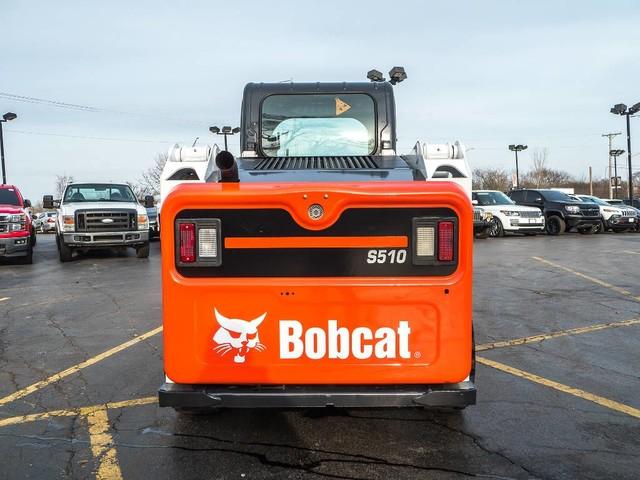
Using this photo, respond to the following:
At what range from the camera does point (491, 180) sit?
82938mm

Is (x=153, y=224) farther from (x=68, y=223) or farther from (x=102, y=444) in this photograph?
(x=102, y=444)

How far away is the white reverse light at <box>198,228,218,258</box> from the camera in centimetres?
313

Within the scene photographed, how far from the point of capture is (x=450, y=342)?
3.19 m

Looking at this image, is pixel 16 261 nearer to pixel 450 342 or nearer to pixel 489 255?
pixel 489 255

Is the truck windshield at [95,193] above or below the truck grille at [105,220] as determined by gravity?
above

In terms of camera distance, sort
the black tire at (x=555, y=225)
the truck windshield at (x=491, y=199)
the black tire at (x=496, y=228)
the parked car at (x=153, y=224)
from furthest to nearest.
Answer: the black tire at (x=555, y=225)
the truck windshield at (x=491, y=199)
the black tire at (x=496, y=228)
the parked car at (x=153, y=224)

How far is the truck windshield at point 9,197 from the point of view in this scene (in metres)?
14.8

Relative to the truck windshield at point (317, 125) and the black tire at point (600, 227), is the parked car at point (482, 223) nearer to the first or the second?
the black tire at point (600, 227)

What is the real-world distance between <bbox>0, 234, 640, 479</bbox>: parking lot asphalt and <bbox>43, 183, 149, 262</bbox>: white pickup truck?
276 inches

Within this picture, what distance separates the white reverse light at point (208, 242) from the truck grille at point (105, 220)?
1212 cm

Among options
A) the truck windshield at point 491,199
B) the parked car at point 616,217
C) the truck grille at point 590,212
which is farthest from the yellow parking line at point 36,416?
the parked car at point 616,217

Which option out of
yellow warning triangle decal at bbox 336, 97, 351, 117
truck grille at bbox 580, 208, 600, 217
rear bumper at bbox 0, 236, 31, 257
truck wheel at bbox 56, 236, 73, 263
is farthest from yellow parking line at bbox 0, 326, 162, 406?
truck grille at bbox 580, 208, 600, 217

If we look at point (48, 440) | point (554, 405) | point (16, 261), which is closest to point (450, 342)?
point (554, 405)

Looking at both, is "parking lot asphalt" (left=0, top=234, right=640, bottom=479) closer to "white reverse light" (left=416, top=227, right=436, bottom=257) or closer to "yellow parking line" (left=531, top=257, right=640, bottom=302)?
"white reverse light" (left=416, top=227, right=436, bottom=257)
